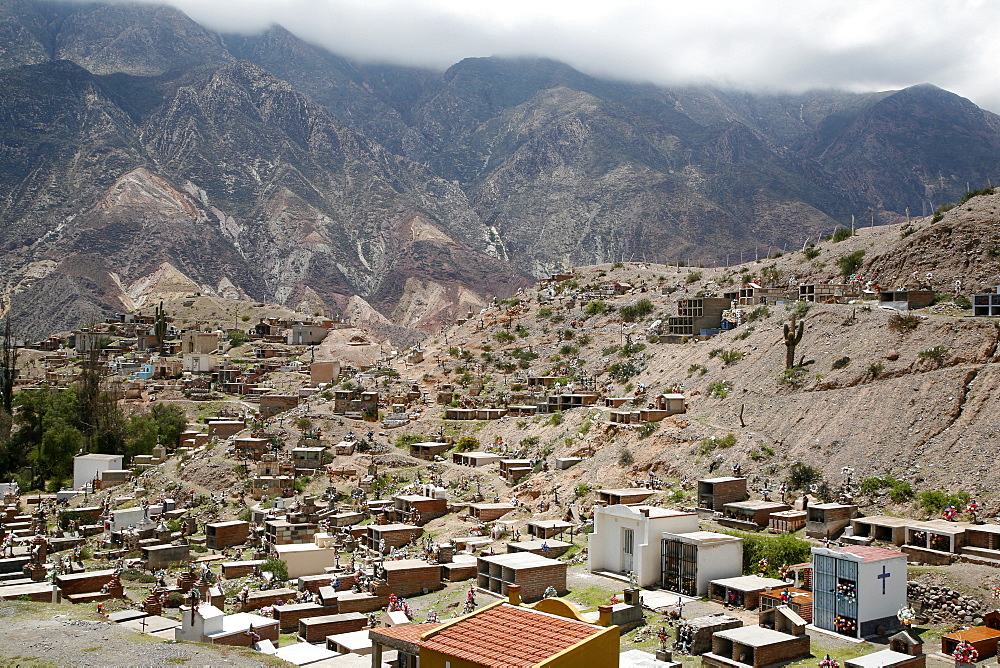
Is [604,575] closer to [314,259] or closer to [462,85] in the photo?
[314,259]

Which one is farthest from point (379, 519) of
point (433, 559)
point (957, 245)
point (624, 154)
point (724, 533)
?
point (624, 154)

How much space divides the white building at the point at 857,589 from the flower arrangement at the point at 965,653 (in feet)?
7.85

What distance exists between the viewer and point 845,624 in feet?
70.5

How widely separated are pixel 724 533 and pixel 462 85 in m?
159

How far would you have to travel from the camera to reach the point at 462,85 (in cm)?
17862

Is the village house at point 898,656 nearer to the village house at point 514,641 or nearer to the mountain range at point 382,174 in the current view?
the village house at point 514,641

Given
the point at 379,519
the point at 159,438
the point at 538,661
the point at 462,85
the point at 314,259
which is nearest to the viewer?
the point at 538,661

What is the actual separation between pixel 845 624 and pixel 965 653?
3.01m

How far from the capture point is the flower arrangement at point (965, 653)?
1866cm

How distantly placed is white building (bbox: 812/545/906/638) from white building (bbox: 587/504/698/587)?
4.66 metres

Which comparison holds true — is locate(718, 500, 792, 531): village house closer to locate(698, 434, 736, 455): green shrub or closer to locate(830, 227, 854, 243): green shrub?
locate(698, 434, 736, 455): green shrub

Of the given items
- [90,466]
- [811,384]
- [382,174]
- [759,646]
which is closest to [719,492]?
[811,384]

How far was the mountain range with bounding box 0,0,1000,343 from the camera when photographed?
378 ft

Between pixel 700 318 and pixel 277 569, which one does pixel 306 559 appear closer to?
pixel 277 569
